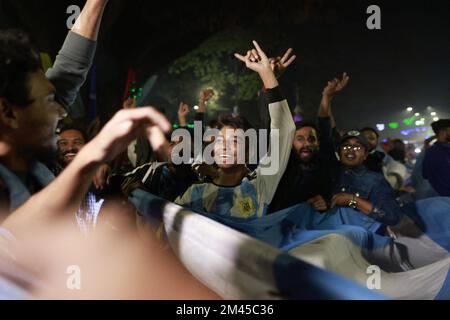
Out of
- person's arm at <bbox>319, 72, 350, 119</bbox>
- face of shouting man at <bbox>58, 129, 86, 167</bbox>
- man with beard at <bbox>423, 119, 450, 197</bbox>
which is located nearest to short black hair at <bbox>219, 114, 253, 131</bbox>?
face of shouting man at <bbox>58, 129, 86, 167</bbox>

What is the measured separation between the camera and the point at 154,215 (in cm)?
218

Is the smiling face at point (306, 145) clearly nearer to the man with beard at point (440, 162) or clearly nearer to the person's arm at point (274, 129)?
the person's arm at point (274, 129)

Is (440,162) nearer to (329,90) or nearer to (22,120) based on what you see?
(329,90)

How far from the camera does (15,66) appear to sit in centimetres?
108

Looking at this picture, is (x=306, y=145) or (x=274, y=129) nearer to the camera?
(x=274, y=129)

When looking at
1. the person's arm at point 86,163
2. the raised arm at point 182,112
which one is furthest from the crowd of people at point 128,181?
the raised arm at point 182,112

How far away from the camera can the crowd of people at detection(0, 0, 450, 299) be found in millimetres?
996

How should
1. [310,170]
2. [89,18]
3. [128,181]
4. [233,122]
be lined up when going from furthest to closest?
1. [310,170]
2. [128,181]
3. [233,122]
4. [89,18]

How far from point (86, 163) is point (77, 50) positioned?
67 centimetres

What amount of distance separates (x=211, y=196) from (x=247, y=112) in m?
16.1

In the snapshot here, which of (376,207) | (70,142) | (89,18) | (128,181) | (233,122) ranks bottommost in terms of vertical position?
(376,207)

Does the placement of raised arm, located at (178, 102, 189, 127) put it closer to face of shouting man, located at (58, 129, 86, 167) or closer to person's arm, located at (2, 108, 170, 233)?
face of shouting man, located at (58, 129, 86, 167)

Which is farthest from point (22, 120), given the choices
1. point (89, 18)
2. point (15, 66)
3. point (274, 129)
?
point (274, 129)
